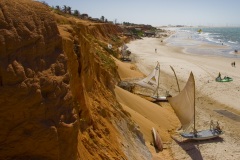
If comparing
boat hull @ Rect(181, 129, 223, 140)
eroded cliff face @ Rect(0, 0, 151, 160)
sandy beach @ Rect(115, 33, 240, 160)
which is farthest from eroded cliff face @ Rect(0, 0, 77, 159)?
boat hull @ Rect(181, 129, 223, 140)

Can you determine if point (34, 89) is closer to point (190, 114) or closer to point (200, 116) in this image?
point (190, 114)

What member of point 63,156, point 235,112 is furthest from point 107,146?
→ point 235,112

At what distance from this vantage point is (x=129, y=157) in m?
12.2

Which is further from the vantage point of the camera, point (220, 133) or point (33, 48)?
point (220, 133)

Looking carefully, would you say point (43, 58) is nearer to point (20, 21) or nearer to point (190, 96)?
point (20, 21)

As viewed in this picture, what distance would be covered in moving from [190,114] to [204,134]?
1.54m

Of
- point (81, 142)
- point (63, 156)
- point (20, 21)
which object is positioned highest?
point (20, 21)

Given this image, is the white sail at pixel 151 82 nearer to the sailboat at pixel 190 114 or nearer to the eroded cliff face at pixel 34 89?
the sailboat at pixel 190 114

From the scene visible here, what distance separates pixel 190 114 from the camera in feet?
64.8

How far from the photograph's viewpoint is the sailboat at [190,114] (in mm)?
18875

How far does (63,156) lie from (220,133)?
14328 millimetres

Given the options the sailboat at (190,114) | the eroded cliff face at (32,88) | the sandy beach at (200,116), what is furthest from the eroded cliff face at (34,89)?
the sailboat at (190,114)

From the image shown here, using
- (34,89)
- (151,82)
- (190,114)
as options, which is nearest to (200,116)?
(190,114)

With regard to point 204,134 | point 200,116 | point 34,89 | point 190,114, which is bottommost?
point 200,116
